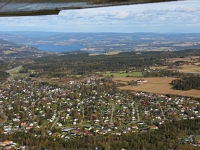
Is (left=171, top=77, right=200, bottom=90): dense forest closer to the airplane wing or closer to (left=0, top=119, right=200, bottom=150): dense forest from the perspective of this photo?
(left=0, top=119, right=200, bottom=150): dense forest

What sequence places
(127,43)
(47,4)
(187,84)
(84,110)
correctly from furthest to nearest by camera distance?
(127,43) < (187,84) < (84,110) < (47,4)

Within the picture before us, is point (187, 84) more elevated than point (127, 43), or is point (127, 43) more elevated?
point (127, 43)

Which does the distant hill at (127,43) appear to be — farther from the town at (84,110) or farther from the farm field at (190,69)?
the town at (84,110)

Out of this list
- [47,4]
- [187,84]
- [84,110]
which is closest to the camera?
[47,4]

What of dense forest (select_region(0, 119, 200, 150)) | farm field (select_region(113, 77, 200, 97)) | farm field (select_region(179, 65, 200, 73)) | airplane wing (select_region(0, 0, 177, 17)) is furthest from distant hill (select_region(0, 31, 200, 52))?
airplane wing (select_region(0, 0, 177, 17))

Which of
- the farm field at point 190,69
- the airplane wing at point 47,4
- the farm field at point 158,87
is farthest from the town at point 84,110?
the airplane wing at point 47,4

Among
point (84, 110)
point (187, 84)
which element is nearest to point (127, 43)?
point (187, 84)

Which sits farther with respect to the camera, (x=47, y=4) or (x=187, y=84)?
(x=187, y=84)

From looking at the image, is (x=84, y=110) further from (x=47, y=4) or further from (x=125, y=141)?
(x=47, y=4)

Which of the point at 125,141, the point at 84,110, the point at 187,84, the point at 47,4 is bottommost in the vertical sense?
the point at 84,110

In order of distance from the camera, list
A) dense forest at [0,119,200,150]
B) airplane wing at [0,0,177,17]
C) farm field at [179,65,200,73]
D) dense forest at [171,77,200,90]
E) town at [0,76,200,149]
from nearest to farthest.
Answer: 1. airplane wing at [0,0,177,17]
2. dense forest at [0,119,200,150]
3. town at [0,76,200,149]
4. dense forest at [171,77,200,90]
5. farm field at [179,65,200,73]
